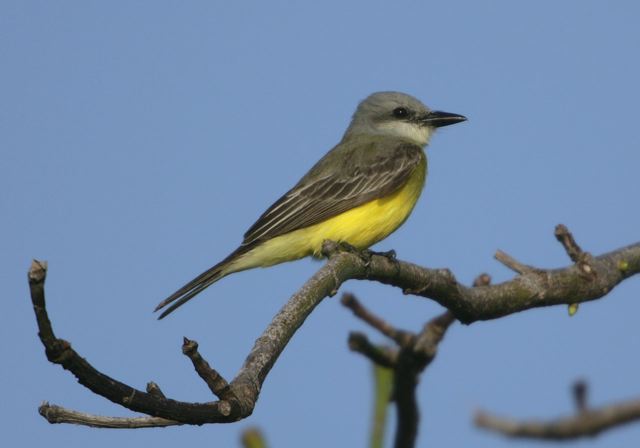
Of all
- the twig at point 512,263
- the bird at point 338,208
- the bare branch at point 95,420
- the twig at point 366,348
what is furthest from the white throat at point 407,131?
the bare branch at point 95,420

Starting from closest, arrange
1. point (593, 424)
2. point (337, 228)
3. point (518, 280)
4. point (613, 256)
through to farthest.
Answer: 1. point (593, 424)
2. point (518, 280)
3. point (613, 256)
4. point (337, 228)

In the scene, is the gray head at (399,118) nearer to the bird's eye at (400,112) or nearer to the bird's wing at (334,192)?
the bird's eye at (400,112)

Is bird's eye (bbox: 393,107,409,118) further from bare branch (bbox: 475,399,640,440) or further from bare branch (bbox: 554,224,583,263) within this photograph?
bare branch (bbox: 475,399,640,440)

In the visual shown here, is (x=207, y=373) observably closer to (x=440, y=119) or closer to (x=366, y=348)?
(x=366, y=348)

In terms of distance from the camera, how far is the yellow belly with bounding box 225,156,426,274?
7602mm

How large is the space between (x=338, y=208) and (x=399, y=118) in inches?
99.8

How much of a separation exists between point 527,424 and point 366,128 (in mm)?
8770

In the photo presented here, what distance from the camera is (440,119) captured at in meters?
9.75

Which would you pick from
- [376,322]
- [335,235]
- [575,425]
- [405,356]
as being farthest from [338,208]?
[575,425]

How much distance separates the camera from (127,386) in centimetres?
233

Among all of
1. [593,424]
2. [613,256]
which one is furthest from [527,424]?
[613,256]

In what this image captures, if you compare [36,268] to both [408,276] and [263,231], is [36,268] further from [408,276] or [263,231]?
[263,231]

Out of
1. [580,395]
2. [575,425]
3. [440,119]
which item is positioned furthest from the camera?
[440,119]

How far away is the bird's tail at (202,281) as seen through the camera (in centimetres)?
654
